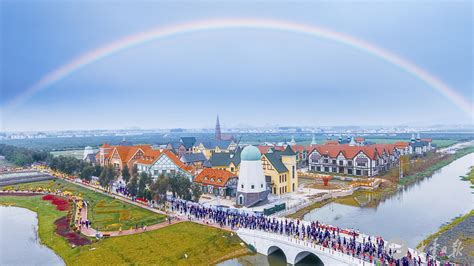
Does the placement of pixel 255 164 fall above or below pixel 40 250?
above

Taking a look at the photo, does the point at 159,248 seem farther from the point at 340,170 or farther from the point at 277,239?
the point at 340,170

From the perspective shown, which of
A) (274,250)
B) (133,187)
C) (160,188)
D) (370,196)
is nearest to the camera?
(274,250)

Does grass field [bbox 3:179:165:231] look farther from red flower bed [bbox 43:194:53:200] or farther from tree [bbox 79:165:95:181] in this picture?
tree [bbox 79:165:95:181]

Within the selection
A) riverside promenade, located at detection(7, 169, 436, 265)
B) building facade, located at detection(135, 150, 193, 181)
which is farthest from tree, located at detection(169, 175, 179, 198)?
building facade, located at detection(135, 150, 193, 181)

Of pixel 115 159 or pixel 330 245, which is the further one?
pixel 115 159

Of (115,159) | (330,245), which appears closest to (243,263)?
(330,245)

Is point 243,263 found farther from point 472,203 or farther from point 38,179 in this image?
point 38,179

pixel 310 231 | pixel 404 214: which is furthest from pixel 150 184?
pixel 404 214
